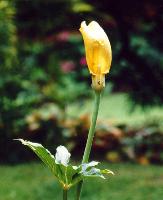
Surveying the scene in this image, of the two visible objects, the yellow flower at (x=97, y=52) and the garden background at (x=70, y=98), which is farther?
the garden background at (x=70, y=98)

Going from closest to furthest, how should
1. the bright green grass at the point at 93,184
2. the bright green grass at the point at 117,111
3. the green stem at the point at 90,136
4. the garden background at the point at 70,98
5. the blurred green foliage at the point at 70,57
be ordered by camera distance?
the green stem at the point at 90,136, the bright green grass at the point at 93,184, the garden background at the point at 70,98, the blurred green foliage at the point at 70,57, the bright green grass at the point at 117,111

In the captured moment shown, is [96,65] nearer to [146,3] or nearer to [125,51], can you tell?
[146,3]

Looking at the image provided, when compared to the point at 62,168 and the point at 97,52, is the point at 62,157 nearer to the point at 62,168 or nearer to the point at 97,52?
the point at 62,168

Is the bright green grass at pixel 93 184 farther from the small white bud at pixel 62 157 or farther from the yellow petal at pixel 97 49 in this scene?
the yellow petal at pixel 97 49

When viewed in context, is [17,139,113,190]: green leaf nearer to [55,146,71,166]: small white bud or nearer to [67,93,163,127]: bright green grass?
[55,146,71,166]: small white bud

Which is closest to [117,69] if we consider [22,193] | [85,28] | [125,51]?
[125,51]

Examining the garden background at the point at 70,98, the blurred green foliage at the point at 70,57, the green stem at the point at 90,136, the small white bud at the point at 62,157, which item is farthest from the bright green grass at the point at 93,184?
the green stem at the point at 90,136

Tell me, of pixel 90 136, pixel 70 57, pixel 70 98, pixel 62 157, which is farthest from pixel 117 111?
pixel 90 136
